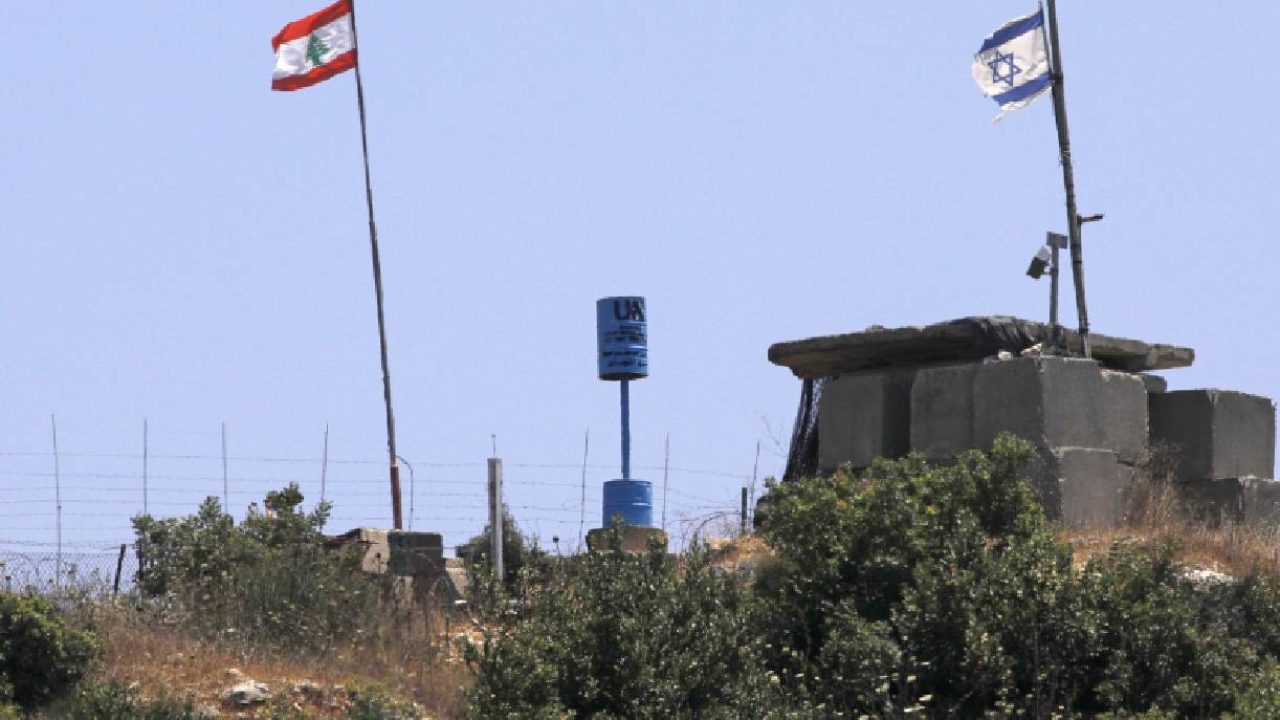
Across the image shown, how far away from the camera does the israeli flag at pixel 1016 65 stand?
737 inches

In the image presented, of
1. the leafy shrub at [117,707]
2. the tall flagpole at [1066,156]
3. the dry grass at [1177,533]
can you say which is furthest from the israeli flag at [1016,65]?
the leafy shrub at [117,707]

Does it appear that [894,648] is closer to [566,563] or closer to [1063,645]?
[1063,645]

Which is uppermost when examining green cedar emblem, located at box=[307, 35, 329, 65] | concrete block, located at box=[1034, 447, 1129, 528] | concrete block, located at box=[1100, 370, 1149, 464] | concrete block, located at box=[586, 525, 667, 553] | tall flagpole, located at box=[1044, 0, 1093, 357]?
green cedar emblem, located at box=[307, 35, 329, 65]

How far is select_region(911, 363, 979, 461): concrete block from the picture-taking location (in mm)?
17391

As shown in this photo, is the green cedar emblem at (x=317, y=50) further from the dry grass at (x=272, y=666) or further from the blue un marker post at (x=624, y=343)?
the dry grass at (x=272, y=666)

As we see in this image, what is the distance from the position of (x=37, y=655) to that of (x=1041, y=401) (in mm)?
8185

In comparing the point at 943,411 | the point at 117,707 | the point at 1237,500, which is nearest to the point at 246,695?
the point at 117,707

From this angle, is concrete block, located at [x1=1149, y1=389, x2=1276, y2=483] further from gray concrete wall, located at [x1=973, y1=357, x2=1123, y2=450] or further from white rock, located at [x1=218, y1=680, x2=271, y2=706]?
white rock, located at [x1=218, y1=680, x2=271, y2=706]

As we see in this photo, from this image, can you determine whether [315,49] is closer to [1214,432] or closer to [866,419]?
[866,419]

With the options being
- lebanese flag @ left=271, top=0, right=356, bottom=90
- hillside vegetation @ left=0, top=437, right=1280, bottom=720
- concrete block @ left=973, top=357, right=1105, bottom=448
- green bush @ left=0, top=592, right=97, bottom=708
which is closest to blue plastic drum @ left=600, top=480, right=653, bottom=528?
hillside vegetation @ left=0, top=437, right=1280, bottom=720

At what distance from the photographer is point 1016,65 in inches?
738

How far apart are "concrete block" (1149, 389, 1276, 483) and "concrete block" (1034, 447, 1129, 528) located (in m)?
0.89

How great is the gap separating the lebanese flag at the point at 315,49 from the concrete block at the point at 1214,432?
492 inches

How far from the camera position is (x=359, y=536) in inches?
790
